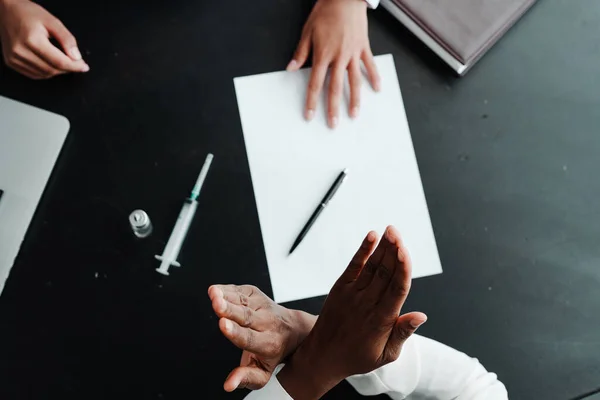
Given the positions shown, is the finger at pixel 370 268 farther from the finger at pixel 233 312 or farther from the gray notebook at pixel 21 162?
the gray notebook at pixel 21 162

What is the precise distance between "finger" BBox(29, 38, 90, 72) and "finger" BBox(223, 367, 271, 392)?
0.47 meters

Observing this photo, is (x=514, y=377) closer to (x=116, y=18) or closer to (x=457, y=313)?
(x=457, y=313)

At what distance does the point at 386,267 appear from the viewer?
0.60m

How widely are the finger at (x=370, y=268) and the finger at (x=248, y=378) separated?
145mm

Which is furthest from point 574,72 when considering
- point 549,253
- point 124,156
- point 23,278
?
point 23,278

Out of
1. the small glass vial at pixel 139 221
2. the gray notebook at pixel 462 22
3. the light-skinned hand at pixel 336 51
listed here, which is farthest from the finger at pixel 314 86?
the small glass vial at pixel 139 221

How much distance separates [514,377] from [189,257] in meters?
0.47

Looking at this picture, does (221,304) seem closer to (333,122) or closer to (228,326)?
(228,326)

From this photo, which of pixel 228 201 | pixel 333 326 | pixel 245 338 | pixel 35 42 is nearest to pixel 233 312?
pixel 245 338

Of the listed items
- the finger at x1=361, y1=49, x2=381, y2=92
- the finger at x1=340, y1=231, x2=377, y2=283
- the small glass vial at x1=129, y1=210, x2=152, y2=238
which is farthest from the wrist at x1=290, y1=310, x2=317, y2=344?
the finger at x1=361, y1=49, x2=381, y2=92

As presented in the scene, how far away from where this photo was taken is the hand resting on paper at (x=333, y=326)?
1.94 feet

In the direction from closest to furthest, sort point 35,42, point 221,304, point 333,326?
point 221,304
point 333,326
point 35,42

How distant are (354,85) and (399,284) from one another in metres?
0.35

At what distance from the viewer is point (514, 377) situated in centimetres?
80
